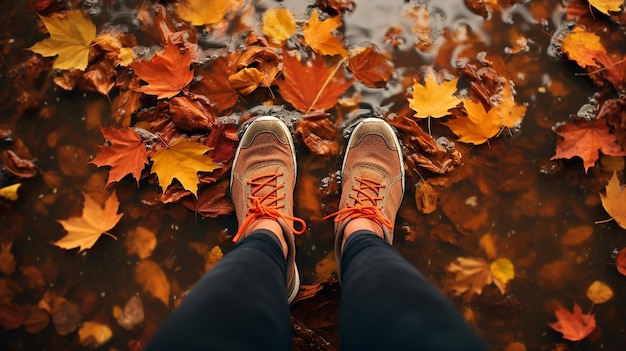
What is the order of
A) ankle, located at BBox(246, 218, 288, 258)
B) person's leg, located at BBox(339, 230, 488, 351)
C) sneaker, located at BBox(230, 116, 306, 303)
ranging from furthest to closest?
1. sneaker, located at BBox(230, 116, 306, 303)
2. ankle, located at BBox(246, 218, 288, 258)
3. person's leg, located at BBox(339, 230, 488, 351)

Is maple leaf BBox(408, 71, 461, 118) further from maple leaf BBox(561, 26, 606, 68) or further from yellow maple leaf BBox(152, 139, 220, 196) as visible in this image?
yellow maple leaf BBox(152, 139, 220, 196)

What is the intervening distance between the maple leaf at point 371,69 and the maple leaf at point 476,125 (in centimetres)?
20

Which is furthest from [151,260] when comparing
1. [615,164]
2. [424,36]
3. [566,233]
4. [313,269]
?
[615,164]

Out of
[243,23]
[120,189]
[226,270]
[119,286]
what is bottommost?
[119,286]

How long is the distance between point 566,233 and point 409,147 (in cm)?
46

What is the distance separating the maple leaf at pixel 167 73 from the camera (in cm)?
106

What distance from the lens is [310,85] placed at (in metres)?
1.09

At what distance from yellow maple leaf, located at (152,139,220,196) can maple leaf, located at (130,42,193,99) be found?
0.13m

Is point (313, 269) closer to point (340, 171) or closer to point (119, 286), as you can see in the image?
point (340, 171)

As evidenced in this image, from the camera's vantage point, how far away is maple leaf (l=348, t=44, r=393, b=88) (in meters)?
1.10

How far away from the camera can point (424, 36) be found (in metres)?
1.11

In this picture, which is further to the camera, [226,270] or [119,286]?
[119,286]

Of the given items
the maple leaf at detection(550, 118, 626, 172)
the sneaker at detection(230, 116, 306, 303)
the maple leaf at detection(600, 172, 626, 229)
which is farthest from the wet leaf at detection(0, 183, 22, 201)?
the maple leaf at detection(600, 172, 626, 229)

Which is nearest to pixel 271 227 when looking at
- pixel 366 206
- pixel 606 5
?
pixel 366 206
